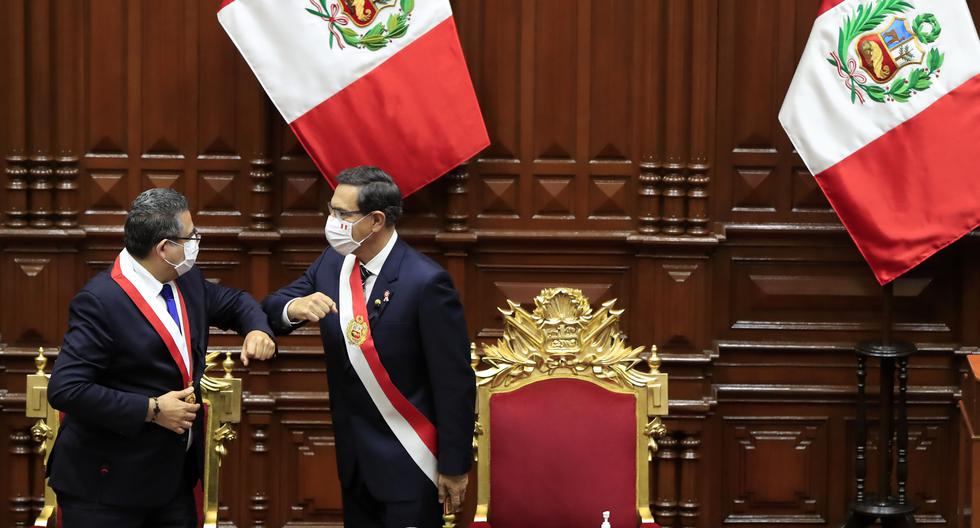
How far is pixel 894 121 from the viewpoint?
5.19 metres

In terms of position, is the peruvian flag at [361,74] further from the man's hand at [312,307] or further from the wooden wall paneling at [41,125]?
the man's hand at [312,307]

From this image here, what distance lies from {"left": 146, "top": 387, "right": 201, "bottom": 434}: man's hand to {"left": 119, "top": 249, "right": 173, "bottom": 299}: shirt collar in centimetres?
26

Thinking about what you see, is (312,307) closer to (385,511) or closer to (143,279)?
(143,279)

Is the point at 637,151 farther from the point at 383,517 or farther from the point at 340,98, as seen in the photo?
the point at 383,517

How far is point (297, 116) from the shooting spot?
528 cm

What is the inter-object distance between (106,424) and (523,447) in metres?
1.25

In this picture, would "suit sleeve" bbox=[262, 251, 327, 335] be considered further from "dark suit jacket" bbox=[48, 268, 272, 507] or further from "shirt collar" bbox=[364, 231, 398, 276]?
"dark suit jacket" bbox=[48, 268, 272, 507]

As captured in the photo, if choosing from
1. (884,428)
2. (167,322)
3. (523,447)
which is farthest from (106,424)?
(884,428)

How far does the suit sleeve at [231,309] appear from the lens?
398cm

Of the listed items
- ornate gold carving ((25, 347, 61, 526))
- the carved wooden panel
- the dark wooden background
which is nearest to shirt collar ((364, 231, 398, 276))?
ornate gold carving ((25, 347, 61, 526))

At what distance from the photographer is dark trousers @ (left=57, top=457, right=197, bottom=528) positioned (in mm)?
3721

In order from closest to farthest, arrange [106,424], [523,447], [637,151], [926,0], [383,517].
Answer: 1. [106,424]
2. [383,517]
3. [523,447]
4. [926,0]
5. [637,151]

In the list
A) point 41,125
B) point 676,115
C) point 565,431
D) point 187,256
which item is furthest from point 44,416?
point 676,115

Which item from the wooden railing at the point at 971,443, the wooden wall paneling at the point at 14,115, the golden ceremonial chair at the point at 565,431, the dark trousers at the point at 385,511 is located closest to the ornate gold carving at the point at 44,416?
the dark trousers at the point at 385,511
